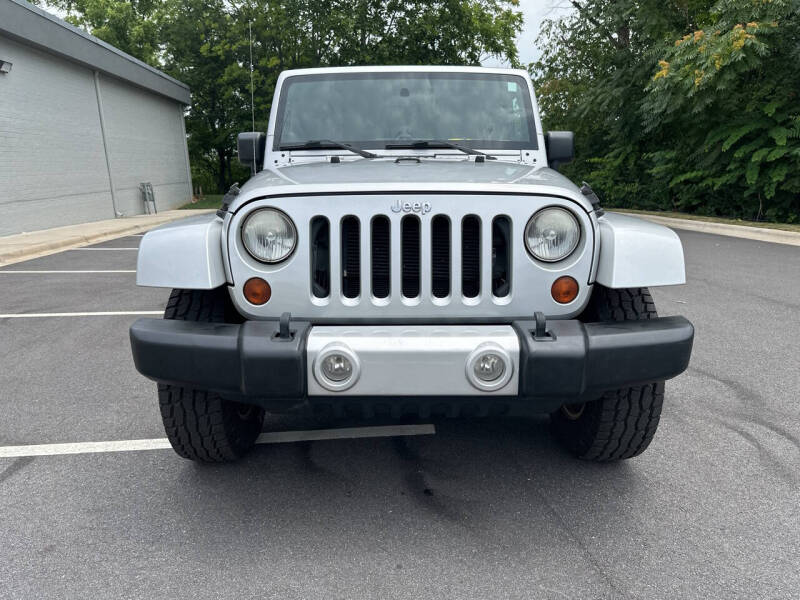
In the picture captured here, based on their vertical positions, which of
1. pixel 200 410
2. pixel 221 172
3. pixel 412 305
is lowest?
pixel 221 172

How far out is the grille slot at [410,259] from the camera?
234cm

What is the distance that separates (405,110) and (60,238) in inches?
411

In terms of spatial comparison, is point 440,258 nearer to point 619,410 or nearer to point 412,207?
point 412,207

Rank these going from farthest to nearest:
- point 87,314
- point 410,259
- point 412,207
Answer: point 87,314 → point 410,259 → point 412,207

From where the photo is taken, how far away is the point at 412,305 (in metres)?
2.27

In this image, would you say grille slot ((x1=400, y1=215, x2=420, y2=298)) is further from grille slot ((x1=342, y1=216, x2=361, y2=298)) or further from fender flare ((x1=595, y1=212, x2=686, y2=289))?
fender flare ((x1=595, y1=212, x2=686, y2=289))

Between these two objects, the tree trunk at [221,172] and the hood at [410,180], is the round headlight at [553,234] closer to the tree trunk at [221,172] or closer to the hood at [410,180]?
the hood at [410,180]

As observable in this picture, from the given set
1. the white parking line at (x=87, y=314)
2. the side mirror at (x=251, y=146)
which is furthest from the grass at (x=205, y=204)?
the side mirror at (x=251, y=146)

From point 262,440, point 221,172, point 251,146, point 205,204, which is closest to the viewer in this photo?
point 262,440

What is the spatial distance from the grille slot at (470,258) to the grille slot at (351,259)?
0.39 m

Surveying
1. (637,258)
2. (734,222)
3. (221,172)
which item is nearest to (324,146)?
(637,258)

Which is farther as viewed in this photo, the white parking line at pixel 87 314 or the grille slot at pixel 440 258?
the white parking line at pixel 87 314

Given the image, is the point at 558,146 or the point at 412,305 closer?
the point at 412,305

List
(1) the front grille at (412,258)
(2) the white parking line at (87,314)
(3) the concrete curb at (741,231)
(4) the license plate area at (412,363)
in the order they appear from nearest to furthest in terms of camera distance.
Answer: (4) the license plate area at (412,363) → (1) the front grille at (412,258) → (2) the white parking line at (87,314) → (3) the concrete curb at (741,231)
